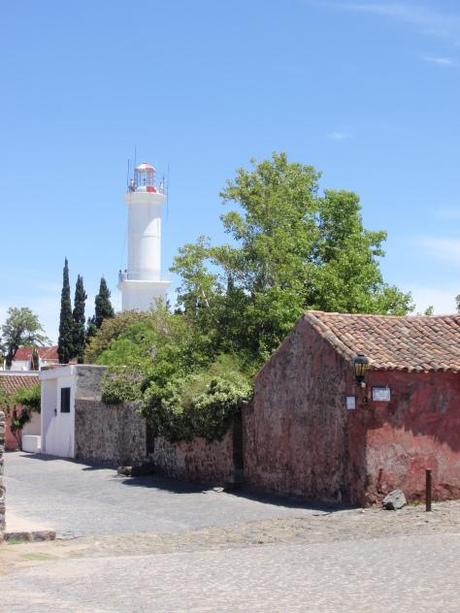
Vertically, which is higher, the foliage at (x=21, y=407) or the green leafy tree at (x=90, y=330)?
the green leafy tree at (x=90, y=330)

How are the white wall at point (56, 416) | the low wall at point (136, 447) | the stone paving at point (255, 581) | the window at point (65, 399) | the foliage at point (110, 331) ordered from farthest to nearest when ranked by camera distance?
the foliage at point (110, 331) → the window at point (65, 399) → the white wall at point (56, 416) → the low wall at point (136, 447) → the stone paving at point (255, 581)

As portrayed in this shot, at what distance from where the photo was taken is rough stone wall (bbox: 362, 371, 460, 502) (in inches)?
777

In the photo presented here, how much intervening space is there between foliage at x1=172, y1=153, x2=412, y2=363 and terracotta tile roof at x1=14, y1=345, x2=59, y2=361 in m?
64.6

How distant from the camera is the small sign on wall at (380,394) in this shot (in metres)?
19.7

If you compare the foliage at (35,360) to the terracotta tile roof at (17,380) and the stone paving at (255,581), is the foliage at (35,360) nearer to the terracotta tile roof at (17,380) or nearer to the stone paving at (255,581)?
the terracotta tile roof at (17,380)

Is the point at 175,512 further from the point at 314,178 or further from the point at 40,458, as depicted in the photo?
the point at 40,458

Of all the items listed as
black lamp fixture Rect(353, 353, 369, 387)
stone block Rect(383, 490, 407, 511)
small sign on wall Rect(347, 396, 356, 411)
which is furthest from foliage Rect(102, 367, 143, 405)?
stone block Rect(383, 490, 407, 511)

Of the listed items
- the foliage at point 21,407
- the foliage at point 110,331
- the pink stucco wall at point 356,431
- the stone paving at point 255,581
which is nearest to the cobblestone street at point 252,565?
the stone paving at point 255,581

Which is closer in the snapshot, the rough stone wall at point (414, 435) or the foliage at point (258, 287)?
the rough stone wall at point (414, 435)

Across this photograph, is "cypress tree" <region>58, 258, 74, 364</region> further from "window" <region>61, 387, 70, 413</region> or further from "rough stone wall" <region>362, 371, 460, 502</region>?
"rough stone wall" <region>362, 371, 460, 502</region>

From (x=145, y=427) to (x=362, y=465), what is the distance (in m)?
12.4

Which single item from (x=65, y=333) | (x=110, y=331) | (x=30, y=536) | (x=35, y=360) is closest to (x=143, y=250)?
(x=65, y=333)

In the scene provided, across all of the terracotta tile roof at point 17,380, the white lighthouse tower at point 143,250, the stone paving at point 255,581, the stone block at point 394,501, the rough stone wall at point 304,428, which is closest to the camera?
the stone paving at point 255,581

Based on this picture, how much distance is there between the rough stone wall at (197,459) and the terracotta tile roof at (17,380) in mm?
24462
